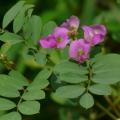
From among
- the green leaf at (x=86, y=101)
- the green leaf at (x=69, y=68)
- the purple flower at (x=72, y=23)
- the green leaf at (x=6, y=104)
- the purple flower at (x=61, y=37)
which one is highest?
the purple flower at (x=72, y=23)

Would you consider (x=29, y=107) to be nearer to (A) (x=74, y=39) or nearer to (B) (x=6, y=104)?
(B) (x=6, y=104)

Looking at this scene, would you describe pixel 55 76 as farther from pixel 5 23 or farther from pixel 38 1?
pixel 38 1

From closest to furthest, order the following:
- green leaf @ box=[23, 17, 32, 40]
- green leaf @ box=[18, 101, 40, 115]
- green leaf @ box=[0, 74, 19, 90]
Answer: green leaf @ box=[18, 101, 40, 115] < green leaf @ box=[0, 74, 19, 90] < green leaf @ box=[23, 17, 32, 40]

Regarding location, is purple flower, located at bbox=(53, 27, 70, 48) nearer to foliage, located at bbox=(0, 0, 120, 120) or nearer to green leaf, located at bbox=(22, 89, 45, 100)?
foliage, located at bbox=(0, 0, 120, 120)

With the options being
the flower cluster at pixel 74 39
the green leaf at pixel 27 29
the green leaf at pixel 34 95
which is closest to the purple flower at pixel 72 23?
the flower cluster at pixel 74 39

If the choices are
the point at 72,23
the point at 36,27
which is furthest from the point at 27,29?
the point at 72,23

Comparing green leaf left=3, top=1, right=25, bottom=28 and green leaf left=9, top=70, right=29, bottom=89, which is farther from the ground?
green leaf left=3, top=1, right=25, bottom=28

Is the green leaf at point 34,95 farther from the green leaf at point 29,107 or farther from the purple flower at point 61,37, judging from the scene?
the purple flower at point 61,37

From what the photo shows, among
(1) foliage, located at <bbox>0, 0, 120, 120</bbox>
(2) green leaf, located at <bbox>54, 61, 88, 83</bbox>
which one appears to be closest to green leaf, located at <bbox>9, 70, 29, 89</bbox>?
(1) foliage, located at <bbox>0, 0, 120, 120</bbox>
